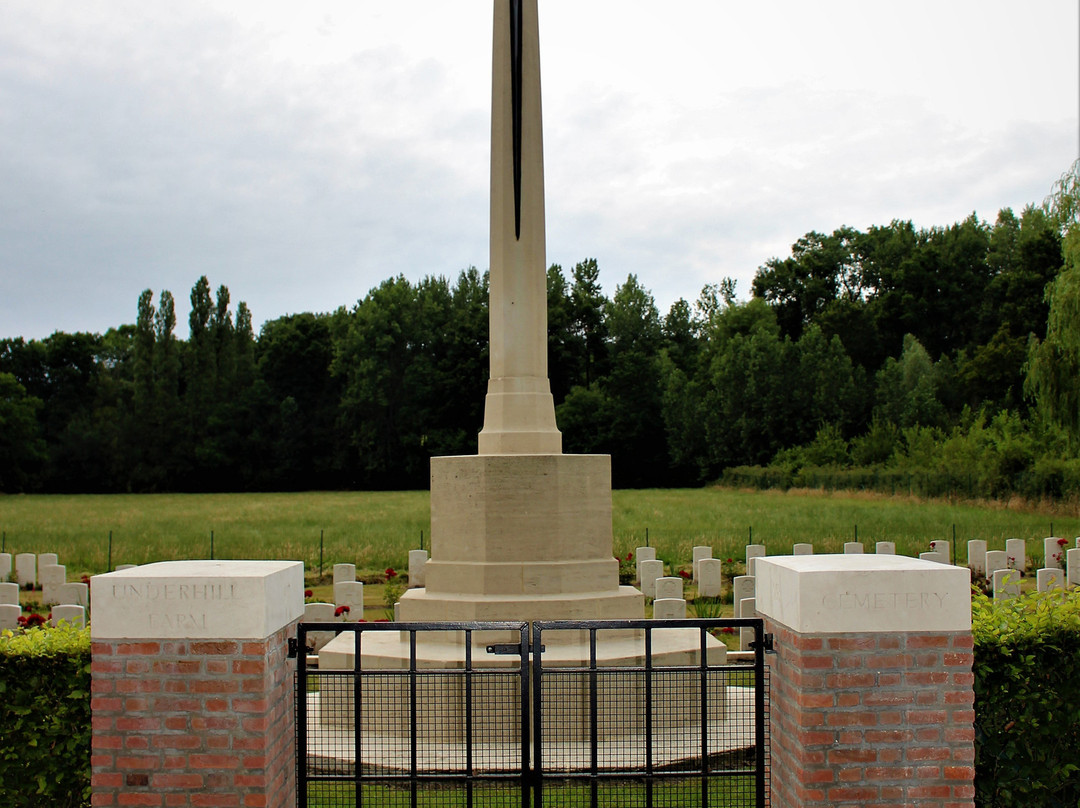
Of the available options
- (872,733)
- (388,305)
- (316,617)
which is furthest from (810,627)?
(388,305)

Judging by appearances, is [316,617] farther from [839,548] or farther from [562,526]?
[839,548]

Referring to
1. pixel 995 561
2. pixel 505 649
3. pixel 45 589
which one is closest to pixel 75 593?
pixel 45 589

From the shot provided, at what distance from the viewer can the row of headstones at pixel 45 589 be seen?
32.4 feet

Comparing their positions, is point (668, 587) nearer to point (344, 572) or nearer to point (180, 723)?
point (344, 572)

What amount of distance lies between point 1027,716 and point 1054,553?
11.8 m

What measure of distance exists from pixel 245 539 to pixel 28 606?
7.30 metres

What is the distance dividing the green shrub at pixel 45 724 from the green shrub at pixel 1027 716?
11.7 feet

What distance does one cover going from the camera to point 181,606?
349 centimetres

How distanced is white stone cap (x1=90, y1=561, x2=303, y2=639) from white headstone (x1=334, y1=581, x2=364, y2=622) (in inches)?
312

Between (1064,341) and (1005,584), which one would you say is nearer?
(1005,584)

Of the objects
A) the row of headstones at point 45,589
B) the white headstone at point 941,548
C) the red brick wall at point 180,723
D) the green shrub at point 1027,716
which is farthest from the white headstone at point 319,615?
the white headstone at point 941,548

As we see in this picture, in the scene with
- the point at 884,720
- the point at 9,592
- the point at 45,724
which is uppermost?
the point at 884,720

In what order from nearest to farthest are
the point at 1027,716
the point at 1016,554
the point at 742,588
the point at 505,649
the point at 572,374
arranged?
the point at 505,649 → the point at 1027,716 → the point at 742,588 → the point at 1016,554 → the point at 572,374

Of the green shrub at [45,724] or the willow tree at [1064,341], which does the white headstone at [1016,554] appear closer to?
the willow tree at [1064,341]
